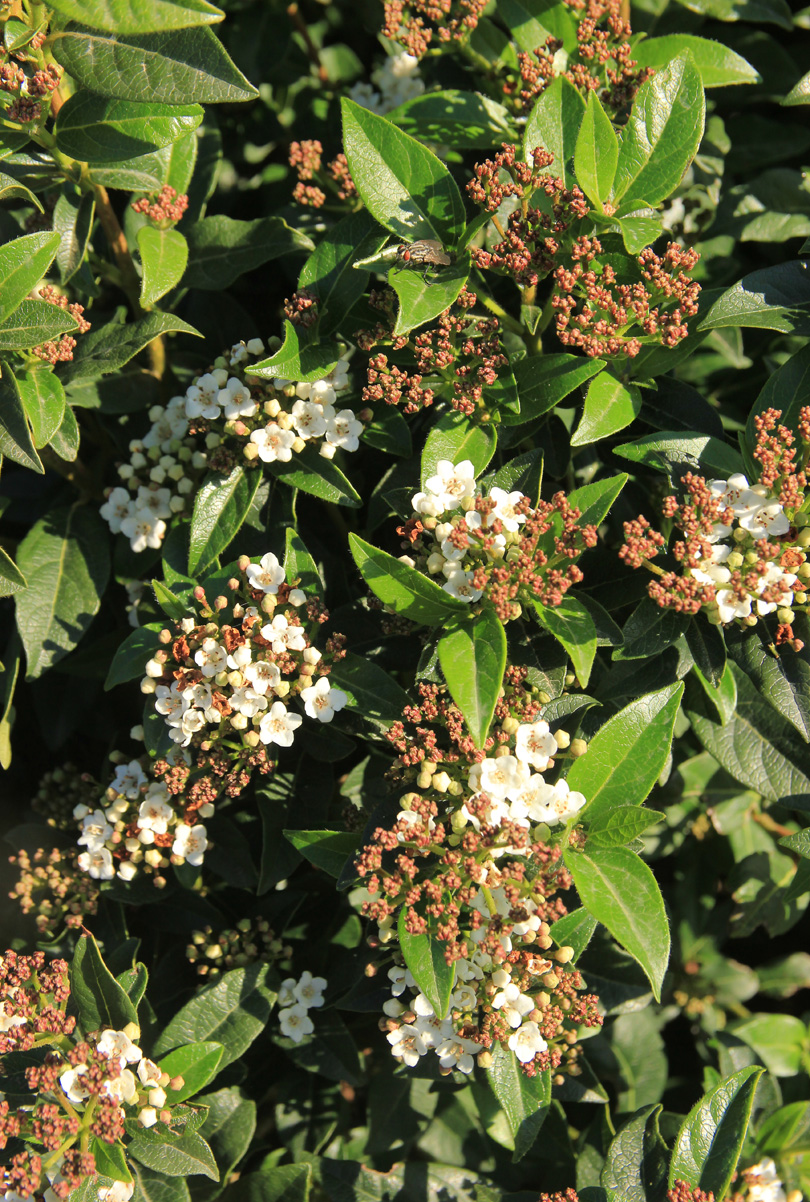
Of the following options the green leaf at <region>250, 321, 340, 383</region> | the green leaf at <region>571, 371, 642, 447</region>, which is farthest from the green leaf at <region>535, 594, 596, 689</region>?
the green leaf at <region>250, 321, 340, 383</region>

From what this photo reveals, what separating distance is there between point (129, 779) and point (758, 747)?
212cm

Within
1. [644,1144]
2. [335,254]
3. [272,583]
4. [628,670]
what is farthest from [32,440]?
[644,1144]

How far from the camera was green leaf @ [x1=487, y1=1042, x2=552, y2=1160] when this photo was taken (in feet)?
9.16

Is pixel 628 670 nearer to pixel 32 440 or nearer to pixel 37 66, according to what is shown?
pixel 32 440

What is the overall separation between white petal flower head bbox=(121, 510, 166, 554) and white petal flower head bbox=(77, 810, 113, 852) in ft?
3.09

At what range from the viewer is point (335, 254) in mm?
2977

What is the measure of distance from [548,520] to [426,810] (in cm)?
84

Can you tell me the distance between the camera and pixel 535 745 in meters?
2.57

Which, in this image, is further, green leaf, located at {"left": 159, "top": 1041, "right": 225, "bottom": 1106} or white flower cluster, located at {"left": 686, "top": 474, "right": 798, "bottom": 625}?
green leaf, located at {"left": 159, "top": 1041, "right": 225, "bottom": 1106}

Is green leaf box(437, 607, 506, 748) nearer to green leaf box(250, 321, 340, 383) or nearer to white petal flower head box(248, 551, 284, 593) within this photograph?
white petal flower head box(248, 551, 284, 593)

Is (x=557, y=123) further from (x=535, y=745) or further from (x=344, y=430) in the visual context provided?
(x=535, y=745)

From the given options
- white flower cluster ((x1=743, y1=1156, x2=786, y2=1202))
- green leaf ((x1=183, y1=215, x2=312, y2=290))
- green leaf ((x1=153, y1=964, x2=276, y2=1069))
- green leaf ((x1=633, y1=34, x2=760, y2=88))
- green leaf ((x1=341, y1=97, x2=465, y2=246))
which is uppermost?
green leaf ((x1=633, y1=34, x2=760, y2=88))

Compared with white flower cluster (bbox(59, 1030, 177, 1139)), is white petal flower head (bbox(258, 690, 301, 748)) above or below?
above

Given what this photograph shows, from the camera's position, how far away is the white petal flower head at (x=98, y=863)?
10.5 ft
